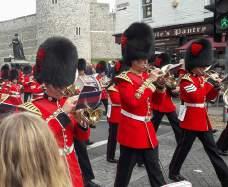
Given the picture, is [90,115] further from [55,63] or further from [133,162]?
[133,162]

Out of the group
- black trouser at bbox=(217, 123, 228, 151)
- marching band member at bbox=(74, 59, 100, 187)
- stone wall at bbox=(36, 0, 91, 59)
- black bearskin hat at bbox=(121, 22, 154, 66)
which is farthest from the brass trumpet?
stone wall at bbox=(36, 0, 91, 59)

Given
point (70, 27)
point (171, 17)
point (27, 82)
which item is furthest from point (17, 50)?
point (27, 82)

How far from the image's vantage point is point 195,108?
205 inches

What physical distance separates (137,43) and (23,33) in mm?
57029

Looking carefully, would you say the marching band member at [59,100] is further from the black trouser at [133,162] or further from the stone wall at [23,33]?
the stone wall at [23,33]

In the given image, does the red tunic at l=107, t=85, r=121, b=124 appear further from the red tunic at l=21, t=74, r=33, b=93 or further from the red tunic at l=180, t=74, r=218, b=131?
the red tunic at l=21, t=74, r=33, b=93

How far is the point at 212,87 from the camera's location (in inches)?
206

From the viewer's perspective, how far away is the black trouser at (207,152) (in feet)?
15.9

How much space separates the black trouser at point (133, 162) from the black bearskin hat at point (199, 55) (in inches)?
59.8

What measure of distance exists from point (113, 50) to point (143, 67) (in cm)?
5479

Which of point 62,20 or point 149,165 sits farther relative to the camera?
point 62,20

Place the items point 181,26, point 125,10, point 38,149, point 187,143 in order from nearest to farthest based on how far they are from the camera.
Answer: point 38,149 → point 187,143 → point 181,26 → point 125,10

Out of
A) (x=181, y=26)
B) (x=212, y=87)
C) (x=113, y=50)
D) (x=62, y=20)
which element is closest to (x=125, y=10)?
(x=181, y=26)

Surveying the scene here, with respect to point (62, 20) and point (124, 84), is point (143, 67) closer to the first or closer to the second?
point (124, 84)
